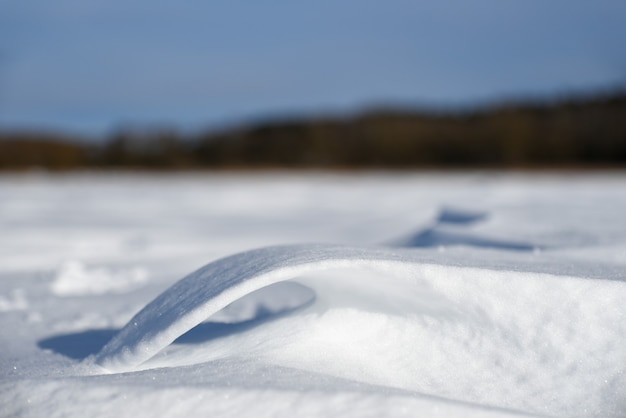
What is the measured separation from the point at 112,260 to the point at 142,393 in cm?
316

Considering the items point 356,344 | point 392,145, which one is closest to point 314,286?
point 356,344

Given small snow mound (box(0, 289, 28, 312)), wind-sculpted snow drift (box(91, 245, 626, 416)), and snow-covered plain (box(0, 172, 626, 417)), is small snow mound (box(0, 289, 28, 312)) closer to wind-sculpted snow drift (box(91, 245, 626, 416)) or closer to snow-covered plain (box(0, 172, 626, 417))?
snow-covered plain (box(0, 172, 626, 417))

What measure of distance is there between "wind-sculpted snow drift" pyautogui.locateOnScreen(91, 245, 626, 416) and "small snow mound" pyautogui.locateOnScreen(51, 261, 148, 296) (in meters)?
1.62

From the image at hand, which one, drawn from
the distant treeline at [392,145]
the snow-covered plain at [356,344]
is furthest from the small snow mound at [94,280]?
the distant treeline at [392,145]

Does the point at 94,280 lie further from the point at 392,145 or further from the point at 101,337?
the point at 392,145

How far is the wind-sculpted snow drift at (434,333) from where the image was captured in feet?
5.17

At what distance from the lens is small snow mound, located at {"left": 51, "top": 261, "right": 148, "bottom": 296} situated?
3328 millimetres

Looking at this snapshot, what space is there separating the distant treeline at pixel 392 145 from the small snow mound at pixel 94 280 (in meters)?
13.6

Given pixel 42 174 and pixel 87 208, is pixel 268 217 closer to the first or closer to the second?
pixel 87 208

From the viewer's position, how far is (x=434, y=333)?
170cm

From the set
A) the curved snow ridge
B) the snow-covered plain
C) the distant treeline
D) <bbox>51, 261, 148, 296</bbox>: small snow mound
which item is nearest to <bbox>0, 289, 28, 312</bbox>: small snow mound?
<bbox>51, 261, 148, 296</bbox>: small snow mound

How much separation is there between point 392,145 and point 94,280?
16.3 m

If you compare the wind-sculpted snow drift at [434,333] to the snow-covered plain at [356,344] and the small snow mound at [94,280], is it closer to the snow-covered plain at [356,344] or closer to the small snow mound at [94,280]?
the snow-covered plain at [356,344]

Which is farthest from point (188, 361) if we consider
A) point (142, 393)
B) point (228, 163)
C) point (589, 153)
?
point (228, 163)
